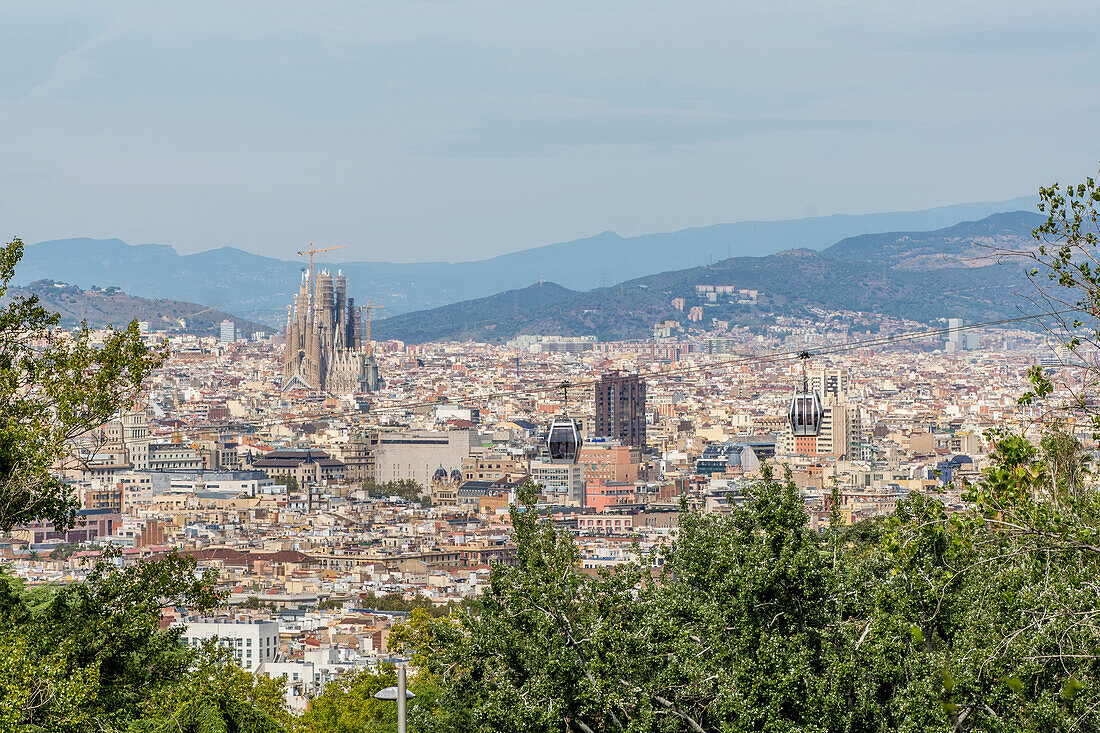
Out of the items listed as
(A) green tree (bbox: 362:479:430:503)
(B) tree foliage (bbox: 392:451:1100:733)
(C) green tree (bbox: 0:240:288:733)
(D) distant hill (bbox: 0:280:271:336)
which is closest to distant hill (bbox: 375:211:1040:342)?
(D) distant hill (bbox: 0:280:271:336)

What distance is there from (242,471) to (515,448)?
13.6 metres

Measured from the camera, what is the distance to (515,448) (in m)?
76.7

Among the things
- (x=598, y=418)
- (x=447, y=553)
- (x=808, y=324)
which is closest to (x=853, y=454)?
(x=598, y=418)

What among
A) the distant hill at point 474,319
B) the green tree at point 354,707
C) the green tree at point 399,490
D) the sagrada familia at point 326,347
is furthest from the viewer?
the distant hill at point 474,319

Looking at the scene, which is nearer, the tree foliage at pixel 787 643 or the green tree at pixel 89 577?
the tree foliage at pixel 787 643

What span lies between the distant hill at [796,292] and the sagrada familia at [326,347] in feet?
146

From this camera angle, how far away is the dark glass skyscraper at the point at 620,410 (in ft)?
253

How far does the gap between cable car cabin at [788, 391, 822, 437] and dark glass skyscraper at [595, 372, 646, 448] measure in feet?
207

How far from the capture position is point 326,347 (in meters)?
105

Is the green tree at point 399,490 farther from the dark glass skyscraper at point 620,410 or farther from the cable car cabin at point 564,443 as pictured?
the cable car cabin at point 564,443

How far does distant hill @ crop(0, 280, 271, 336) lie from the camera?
401ft

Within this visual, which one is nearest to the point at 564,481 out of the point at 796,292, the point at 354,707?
the point at 354,707

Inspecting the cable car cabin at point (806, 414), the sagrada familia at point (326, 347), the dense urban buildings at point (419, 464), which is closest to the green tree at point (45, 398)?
the dense urban buildings at point (419, 464)

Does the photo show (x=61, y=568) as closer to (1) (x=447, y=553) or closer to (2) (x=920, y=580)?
(1) (x=447, y=553)
